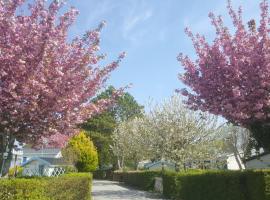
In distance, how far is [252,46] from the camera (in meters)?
11.6

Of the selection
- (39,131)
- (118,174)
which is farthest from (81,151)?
(39,131)

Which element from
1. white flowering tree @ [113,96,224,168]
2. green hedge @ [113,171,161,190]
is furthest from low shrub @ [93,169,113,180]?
white flowering tree @ [113,96,224,168]

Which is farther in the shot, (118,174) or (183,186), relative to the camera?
(118,174)

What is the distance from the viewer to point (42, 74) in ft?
34.6

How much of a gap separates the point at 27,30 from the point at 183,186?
13270 millimetres

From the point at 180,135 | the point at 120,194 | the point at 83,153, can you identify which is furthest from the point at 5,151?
the point at 83,153

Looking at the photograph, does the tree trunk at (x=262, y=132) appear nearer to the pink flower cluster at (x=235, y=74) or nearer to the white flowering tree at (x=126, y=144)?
the pink flower cluster at (x=235, y=74)

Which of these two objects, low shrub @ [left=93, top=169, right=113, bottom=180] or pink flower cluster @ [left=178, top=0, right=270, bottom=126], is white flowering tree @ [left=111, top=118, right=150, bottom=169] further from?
pink flower cluster @ [left=178, top=0, right=270, bottom=126]

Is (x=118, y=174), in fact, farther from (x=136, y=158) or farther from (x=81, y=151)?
(x=81, y=151)

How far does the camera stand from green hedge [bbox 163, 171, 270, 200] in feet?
38.8

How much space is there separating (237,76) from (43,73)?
5.34 metres

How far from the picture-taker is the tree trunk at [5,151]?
40.5 ft

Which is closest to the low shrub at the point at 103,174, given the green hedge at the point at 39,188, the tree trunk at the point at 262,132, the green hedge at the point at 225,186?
the green hedge at the point at 225,186

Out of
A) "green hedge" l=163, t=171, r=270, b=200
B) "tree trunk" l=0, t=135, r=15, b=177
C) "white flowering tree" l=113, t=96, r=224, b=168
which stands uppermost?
"white flowering tree" l=113, t=96, r=224, b=168
